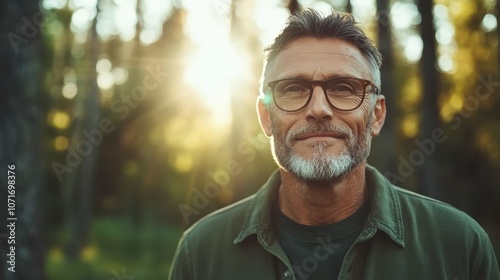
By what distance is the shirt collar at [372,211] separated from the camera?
315 cm

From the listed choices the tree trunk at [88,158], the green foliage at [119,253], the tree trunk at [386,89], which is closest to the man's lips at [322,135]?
the tree trunk at [386,89]

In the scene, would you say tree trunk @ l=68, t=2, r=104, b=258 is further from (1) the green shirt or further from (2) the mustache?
(2) the mustache

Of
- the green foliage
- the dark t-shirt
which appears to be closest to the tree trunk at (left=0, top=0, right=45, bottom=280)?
the dark t-shirt

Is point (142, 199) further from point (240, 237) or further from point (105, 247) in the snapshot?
point (240, 237)

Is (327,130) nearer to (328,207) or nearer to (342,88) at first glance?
(342,88)

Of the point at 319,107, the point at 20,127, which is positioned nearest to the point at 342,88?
the point at 319,107

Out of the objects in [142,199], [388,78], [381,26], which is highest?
[381,26]

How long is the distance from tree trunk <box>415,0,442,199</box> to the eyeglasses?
27.9 ft

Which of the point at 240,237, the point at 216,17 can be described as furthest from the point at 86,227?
the point at 240,237

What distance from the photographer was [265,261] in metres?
3.25

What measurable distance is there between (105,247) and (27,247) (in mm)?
17508

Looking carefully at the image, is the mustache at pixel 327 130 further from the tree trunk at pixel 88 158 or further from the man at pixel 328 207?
the tree trunk at pixel 88 158

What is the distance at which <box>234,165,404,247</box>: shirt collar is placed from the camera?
3154 mm

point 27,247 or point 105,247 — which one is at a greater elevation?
point 27,247
